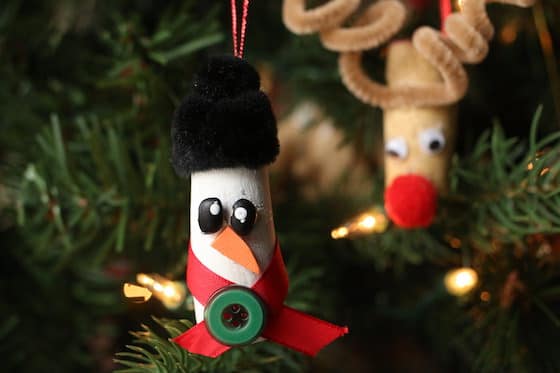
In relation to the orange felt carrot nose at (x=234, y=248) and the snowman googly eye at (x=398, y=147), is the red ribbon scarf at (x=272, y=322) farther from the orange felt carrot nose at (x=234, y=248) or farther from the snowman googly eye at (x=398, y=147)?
the snowman googly eye at (x=398, y=147)

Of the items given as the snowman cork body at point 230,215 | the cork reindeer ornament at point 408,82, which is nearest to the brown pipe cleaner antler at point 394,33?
the cork reindeer ornament at point 408,82

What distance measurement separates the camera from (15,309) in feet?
1.69

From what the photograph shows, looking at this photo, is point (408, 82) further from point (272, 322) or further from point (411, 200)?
point (272, 322)

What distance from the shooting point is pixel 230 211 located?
11.4 inches

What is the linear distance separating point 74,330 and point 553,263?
0.43 meters

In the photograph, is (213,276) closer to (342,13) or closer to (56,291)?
(342,13)

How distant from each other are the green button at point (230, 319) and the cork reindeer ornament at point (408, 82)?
13cm

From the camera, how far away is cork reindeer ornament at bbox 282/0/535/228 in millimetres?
348

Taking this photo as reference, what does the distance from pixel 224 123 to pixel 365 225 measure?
143 millimetres

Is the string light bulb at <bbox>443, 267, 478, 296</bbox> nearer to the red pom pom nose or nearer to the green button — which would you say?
the red pom pom nose

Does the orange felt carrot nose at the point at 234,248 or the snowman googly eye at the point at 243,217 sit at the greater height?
the snowman googly eye at the point at 243,217

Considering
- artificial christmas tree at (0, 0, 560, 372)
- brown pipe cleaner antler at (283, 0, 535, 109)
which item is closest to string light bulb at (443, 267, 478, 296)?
artificial christmas tree at (0, 0, 560, 372)

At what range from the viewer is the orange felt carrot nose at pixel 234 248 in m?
0.29

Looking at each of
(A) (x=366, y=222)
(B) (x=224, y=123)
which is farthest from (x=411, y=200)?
(B) (x=224, y=123)
